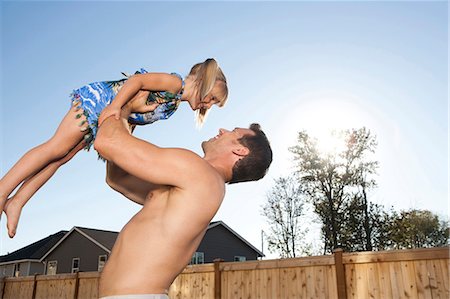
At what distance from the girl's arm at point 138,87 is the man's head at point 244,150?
1.50ft

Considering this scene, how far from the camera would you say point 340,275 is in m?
5.36

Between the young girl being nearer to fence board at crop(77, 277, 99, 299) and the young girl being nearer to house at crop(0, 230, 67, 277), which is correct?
fence board at crop(77, 277, 99, 299)

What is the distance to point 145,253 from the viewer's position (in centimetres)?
166

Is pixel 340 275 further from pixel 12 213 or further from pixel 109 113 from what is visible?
pixel 109 113

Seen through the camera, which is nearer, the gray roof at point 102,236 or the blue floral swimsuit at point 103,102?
the blue floral swimsuit at point 103,102

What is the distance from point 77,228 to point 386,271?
20.9 m

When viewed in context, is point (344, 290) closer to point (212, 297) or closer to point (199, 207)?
point (212, 297)

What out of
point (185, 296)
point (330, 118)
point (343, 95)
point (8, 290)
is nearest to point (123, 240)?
point (185, 296)

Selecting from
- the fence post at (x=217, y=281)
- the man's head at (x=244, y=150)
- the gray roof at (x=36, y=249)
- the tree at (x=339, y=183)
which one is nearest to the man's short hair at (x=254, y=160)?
the man's head at (x=244, y=150)

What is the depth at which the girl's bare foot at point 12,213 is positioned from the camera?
2406mm

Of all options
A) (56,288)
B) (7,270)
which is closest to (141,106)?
(56,288)

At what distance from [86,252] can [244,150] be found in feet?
73.5

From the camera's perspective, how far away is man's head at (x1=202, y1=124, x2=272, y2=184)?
2.17 meters

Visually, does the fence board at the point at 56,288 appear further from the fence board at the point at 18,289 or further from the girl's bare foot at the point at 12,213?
the girl's bare foot at the point at 12,213
